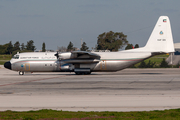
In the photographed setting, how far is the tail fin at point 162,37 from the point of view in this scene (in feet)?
103

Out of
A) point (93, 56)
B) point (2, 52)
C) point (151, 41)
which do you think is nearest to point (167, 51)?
point (151, 41)

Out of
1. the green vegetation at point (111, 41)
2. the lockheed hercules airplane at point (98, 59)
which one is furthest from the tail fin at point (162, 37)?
the green vegetation at point (111, 41)

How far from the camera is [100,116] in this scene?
29.3 ft

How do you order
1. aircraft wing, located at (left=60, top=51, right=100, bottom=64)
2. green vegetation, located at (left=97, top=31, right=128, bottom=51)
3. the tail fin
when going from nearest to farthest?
aircraft wing, located at (left=60, top=51, right=100, bottom=64) → the tail fin → green vegetation, located at (left=97, top=31, right=128, bottom=51)

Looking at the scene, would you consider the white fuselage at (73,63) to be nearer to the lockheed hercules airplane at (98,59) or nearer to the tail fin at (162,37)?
the lockheed hercules airplane at (98,59)

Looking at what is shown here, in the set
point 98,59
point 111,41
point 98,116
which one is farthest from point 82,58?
point 111,41

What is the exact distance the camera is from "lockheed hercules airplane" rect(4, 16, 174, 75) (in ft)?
102

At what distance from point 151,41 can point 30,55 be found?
17.3 m

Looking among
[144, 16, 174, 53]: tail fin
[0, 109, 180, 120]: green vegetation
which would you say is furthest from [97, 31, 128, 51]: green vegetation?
[0, 109, 180, 120]: green vegetation

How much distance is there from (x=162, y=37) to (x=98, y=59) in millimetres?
9484

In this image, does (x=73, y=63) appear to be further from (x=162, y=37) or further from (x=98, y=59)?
(x=162, y=37)

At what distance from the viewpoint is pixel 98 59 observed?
31.3 meters

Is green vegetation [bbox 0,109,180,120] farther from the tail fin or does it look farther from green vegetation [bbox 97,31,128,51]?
green vegetation [bbox 97,31,128,51]

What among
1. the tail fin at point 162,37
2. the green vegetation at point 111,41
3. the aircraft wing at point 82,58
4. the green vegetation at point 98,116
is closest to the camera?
the green vegetation at point 98,116
